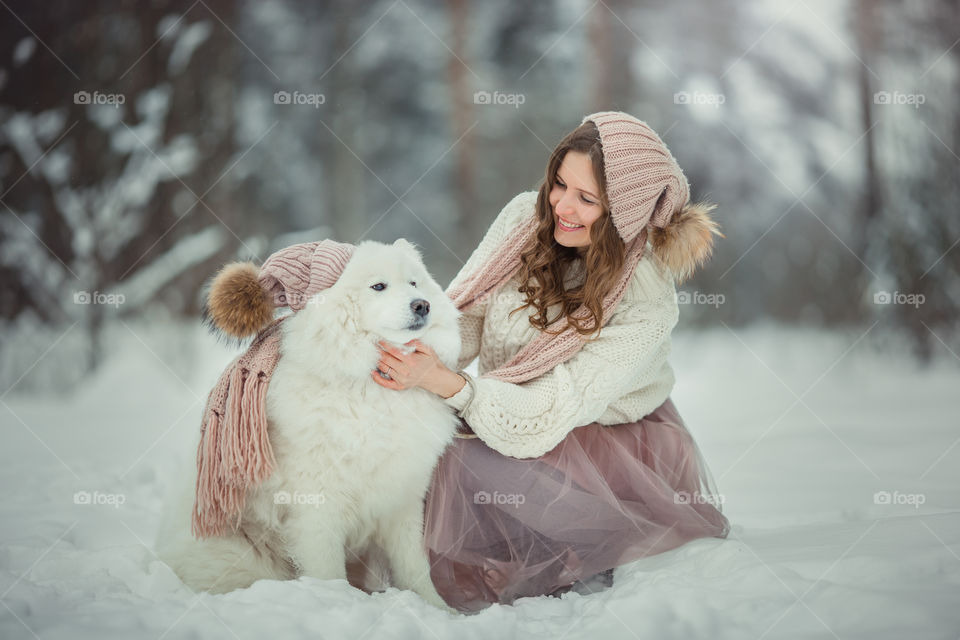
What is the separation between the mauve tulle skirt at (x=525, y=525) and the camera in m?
2.02

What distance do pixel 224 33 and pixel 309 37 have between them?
27.8 inches

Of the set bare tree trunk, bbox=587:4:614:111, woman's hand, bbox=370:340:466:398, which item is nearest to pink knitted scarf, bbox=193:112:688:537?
woman's hand, bbox=370:340:466:398

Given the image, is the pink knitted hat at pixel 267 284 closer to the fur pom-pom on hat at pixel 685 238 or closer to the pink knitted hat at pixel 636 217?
the pink knitted hat at pixel 636 217

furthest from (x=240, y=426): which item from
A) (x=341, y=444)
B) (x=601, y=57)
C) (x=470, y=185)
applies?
(x=601, y=57)

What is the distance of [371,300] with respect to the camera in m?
1.88

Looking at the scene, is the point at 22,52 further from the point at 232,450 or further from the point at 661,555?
the point at 661,555

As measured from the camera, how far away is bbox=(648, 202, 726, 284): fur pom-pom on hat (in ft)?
7.07

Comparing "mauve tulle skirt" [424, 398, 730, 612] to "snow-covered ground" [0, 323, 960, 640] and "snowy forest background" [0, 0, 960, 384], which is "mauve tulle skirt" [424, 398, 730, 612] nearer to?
"snow-covered ground" [0, 323, 960, 640]

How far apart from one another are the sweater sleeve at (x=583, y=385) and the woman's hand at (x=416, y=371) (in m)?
0.04

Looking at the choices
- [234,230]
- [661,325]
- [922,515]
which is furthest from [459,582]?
[234,230]

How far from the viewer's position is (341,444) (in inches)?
75.2

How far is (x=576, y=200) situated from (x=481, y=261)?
0.42m

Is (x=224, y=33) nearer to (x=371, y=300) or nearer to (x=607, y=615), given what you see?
(x=371, y=300)

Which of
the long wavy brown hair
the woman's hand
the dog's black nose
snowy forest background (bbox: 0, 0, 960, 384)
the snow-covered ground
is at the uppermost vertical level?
snowy forest background (bbox: 0, 0, 960, 384)
